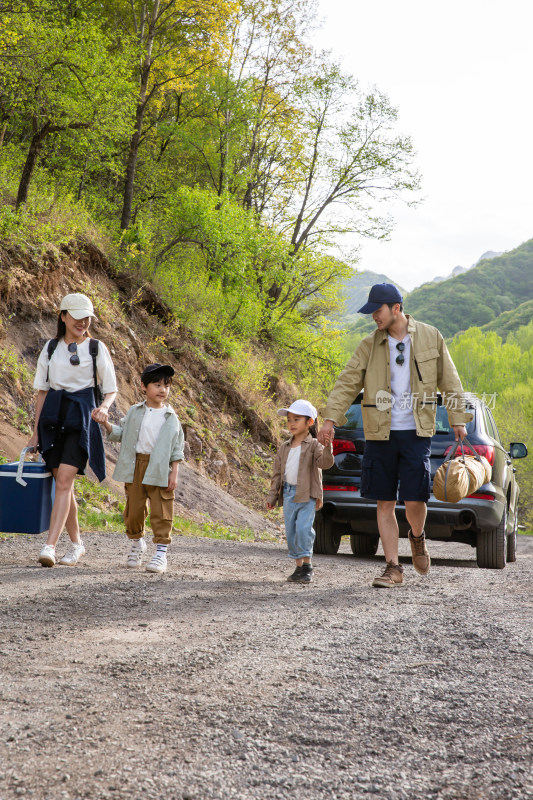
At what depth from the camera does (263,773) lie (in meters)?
2.22

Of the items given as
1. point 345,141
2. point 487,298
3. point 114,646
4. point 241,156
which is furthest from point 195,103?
point 487,298

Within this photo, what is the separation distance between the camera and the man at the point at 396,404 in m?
5.95

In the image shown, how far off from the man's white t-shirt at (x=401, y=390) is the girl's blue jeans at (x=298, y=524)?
114 centimetres

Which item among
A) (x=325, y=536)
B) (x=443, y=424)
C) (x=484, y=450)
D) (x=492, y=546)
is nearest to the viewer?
(x=484, y=450)

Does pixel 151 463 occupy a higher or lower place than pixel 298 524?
higher

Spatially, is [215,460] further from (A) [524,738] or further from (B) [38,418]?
(A) [524,738]

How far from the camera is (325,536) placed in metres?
8.77

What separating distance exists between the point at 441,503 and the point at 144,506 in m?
3.07

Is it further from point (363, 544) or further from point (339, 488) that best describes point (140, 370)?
point (339, 488)

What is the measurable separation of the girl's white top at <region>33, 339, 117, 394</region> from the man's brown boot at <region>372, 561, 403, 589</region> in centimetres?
277

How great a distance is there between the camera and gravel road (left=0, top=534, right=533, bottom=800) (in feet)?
7.22

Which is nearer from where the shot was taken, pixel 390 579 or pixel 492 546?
pixel 390 579

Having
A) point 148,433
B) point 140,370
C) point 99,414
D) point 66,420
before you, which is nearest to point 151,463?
point 148,433

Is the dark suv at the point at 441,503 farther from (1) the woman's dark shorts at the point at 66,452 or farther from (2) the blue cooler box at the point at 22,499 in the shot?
(2) the blue cooler box at the point at 22,499
